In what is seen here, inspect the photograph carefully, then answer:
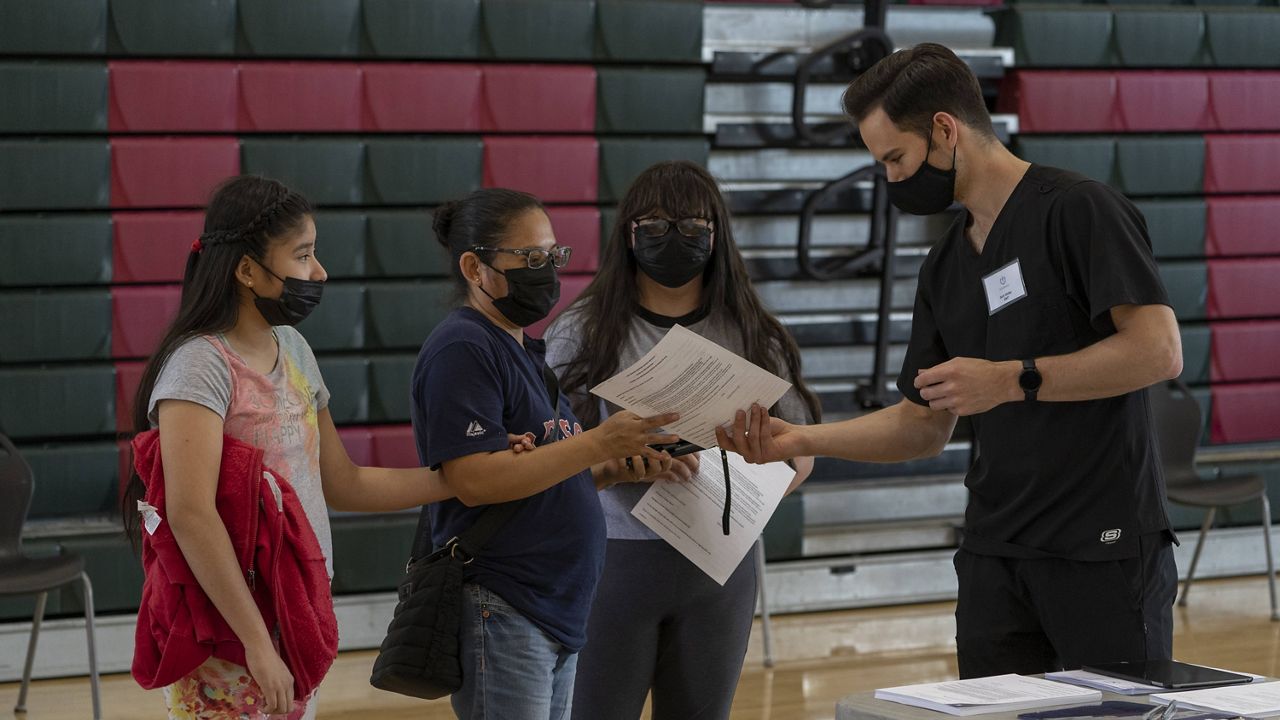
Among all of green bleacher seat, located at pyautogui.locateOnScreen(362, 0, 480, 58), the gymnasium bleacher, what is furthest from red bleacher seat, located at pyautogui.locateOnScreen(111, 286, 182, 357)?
green bleacher seat, located at pyautogui.locateOnScreen(362, 0, 480, 58)

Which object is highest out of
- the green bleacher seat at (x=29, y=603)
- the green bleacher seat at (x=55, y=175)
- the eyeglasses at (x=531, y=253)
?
the green bleacher seat at (x=55, y=175)

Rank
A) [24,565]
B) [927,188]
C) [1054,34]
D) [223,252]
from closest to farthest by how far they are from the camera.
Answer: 1. [223,252]
2. [927,188]
3. [24,565]
4. [1054,34]

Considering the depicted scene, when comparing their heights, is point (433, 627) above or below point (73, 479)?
above

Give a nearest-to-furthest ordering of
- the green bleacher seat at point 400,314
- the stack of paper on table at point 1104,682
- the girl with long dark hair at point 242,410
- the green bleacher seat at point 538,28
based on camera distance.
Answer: the stack of paper on table at point 1104,682 → the girl with long dark hair at point 242,410 → the green bleacher seat at point 400,314 → the green bleacher seat at point 538,28

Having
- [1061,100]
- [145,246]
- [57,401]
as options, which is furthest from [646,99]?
[57,401]

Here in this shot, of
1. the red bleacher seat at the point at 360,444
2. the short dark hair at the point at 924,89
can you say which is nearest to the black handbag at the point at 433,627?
the short dark hair at the point at 924,89

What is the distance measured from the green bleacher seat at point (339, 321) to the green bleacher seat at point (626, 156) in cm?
103

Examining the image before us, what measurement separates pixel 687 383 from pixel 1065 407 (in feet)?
1.77

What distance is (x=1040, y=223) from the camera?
6.06 ft

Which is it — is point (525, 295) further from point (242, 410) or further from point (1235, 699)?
point (1235, 699)

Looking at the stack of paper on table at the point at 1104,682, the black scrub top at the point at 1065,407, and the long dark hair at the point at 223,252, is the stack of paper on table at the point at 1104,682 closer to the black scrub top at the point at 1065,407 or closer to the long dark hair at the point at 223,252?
the black scrub top at the point at 1065,407

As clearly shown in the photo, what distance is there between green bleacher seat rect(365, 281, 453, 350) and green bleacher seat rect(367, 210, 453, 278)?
0.06m

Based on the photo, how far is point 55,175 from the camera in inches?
173

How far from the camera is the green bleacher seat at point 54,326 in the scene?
171 inches
